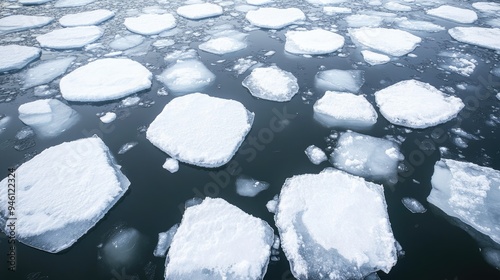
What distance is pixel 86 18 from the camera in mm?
3621

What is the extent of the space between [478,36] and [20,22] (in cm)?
580

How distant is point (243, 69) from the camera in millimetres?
2521

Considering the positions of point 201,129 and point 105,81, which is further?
point 105,81

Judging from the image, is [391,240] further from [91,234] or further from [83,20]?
[83,20]

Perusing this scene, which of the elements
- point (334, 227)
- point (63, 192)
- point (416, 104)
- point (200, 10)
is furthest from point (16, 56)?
point (416, 104)

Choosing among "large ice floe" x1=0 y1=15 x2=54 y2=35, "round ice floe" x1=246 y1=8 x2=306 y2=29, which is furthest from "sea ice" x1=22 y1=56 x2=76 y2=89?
"round ice floe" x1=246 y1=8 x2=306 y2=29

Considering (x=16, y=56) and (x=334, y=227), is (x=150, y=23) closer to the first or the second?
(x=16, y=56)

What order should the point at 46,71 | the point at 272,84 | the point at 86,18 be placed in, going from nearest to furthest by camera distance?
the point at 272,84
the point at 46,71
the point at 86,18

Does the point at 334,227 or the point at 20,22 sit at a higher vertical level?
the point at 20,22

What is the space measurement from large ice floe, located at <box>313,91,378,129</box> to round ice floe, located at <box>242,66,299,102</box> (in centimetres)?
27

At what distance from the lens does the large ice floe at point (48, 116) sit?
6.25 feet

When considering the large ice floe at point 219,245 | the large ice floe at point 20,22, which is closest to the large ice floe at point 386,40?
the large ice floe at point 219,245

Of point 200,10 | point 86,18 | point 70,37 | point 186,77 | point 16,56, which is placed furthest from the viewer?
point 200,10

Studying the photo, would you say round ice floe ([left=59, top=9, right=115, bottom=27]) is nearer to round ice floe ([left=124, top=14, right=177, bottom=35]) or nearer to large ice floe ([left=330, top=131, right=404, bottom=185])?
round ice floe ([left=124, top=14, right=177, bottom=35])
